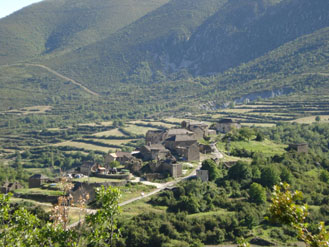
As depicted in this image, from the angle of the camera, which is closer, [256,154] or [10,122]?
[256,154]

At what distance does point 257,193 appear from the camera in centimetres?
5950

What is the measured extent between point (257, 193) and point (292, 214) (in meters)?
45.5

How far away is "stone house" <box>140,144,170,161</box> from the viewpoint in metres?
68.2

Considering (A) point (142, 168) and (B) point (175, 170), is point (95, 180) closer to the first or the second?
(A) point (142, 168)

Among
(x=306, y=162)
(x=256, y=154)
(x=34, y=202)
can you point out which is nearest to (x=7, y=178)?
(x=34, y=202)

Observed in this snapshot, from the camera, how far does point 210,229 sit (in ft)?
174

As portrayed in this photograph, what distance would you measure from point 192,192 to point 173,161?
23.7 feet

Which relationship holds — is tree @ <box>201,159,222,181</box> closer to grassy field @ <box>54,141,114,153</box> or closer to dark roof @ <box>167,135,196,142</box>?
dark roof @ <box>167,135,196,142</box>

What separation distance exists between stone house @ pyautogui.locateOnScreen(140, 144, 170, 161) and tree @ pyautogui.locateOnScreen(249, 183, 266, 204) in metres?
13.6

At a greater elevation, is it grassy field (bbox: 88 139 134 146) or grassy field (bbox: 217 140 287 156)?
grassy field (bbox: 217 140 287 156)

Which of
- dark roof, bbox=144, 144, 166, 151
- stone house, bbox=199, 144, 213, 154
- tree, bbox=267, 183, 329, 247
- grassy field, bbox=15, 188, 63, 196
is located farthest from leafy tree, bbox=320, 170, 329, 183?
tree, bbox=267, 183, 329, 247

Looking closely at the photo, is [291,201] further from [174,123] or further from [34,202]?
[174,123]

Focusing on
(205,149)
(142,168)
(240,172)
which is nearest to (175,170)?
(142,168)

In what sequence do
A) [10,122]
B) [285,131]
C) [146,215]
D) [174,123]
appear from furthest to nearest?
[10,122]
[174,123]
[285,131]
[146,215]
